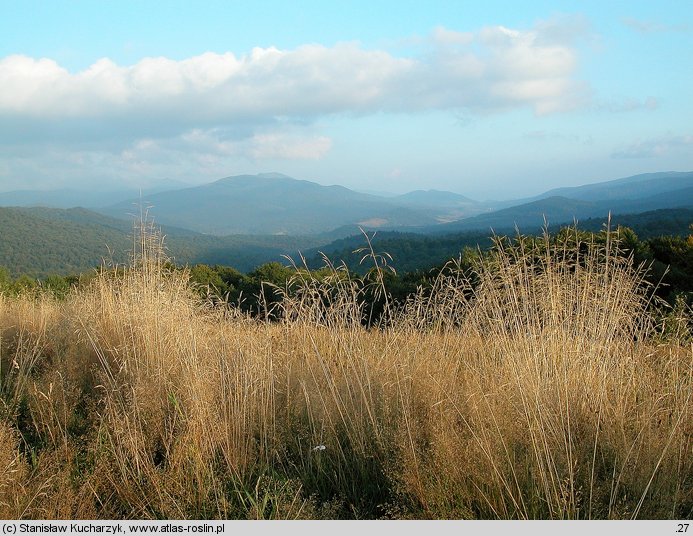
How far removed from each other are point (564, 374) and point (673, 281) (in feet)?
21.4

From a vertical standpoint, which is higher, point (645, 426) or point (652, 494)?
point (645, 426)

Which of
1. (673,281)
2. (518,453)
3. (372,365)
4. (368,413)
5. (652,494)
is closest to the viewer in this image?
(652,494)

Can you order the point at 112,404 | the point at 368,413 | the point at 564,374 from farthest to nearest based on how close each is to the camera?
the point at 112,404 → the point at 368,413 → the point at 564,374

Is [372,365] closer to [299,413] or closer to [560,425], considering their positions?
[299,413]

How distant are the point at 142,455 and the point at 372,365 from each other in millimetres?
1677

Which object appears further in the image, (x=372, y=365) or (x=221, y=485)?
(x=372, y=365)

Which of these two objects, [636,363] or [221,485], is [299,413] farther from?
[636,363]

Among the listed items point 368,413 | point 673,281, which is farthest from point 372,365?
point 673,281

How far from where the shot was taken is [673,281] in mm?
8391

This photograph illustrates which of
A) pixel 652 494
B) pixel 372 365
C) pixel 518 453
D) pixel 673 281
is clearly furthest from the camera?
pixel 673 281

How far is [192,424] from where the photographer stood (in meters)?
3.17

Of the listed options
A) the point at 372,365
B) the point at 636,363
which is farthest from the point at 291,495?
the point at 636,363

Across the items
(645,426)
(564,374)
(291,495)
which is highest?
(564,374)

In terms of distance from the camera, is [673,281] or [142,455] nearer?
[142,455]
